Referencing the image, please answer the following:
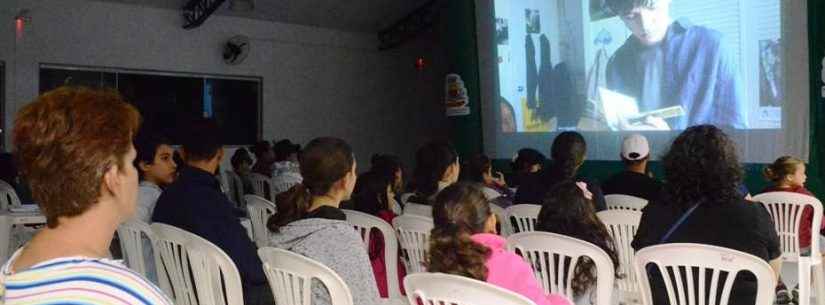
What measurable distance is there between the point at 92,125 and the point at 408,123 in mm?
10130

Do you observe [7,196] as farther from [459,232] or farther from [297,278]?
[459,232]

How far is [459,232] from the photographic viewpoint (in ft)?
6.16

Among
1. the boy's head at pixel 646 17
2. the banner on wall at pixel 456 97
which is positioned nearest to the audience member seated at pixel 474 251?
the boy's head at pixel 646 17

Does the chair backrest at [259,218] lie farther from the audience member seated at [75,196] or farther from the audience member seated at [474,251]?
the audience member seated at [75,196]

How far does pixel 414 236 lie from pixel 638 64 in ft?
14.6

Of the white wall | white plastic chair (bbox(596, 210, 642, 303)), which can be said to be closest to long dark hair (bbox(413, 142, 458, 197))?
white plastic chair (bbox(596, 210, 642, 303))

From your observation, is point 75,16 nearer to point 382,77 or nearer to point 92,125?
point 382,77

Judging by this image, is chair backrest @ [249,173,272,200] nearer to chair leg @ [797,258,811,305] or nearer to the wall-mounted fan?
the wall-mounted fan

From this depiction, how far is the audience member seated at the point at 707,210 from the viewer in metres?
2.07

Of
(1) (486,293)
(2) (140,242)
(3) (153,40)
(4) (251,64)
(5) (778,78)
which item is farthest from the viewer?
(4) (251,64)

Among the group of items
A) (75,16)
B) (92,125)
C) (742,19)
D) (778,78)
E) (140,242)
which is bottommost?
(140,242)

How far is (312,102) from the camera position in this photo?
32.8 feet

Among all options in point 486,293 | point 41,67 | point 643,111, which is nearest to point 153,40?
point 41,67

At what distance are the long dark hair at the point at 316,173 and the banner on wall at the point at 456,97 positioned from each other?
6.75 metres
